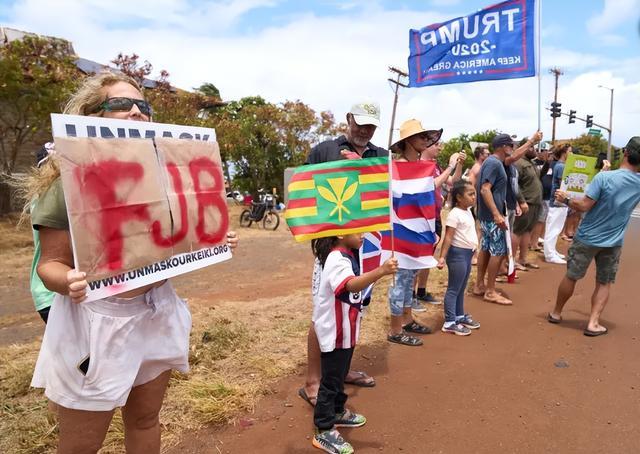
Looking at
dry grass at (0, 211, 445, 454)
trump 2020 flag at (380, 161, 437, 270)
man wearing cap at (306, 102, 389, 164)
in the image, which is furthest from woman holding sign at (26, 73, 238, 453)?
trump 2020 flag at (380, 161, 437, 270)

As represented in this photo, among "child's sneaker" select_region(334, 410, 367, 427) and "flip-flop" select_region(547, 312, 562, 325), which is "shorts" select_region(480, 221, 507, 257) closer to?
"flip-flop" select_region(547, 312, 562, 325)

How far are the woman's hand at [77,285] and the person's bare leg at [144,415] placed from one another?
0.61 m

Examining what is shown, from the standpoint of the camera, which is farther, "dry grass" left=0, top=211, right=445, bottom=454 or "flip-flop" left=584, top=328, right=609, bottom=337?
"flip-flop" left=584, top=328, right=609, bottom=337

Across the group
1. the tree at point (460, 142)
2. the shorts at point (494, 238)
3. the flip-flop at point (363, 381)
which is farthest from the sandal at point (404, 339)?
the tree at point (460, 142)

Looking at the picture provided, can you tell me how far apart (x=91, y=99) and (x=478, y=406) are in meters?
2.99

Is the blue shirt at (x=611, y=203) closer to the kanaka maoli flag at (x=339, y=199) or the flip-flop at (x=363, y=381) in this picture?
the flip-flop at (x=363, y=381)

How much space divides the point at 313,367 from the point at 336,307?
0.69 metres

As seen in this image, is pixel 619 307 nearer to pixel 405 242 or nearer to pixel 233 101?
pixel 405 242

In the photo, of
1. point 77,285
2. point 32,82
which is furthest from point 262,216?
point 77,285

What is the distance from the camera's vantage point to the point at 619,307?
5.43 metres

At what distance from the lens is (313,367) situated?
3.19 meters

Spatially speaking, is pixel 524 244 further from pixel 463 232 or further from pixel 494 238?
pixel 463 232

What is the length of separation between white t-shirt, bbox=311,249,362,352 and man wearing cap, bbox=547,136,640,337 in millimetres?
2990

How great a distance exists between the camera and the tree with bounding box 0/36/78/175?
11.6 meters
